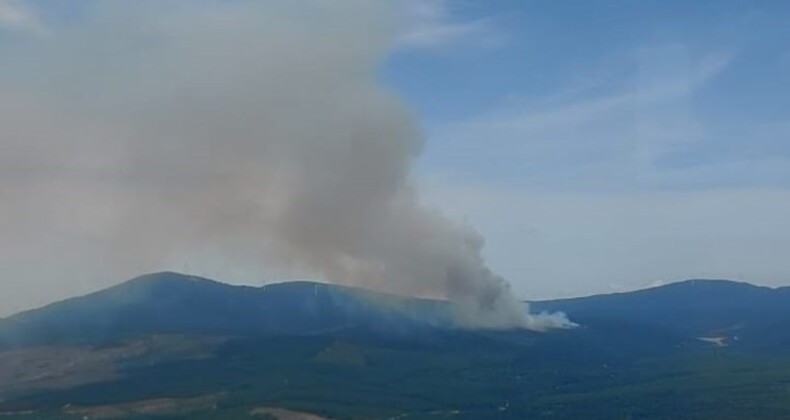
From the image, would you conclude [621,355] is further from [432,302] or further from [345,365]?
[345,365]

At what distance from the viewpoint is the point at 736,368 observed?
134125 mm

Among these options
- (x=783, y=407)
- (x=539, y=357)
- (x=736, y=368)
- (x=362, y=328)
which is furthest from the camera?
(x=362, y=328)

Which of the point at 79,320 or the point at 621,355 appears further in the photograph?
the point at 79,320

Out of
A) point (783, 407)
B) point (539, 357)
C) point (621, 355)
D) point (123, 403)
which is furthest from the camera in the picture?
point (621, 355)

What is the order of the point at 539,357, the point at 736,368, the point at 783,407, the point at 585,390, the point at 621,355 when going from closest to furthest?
the point at 783,407, the point at 585,390, the point at 736,368, the point at 539,357, the point at 621,355

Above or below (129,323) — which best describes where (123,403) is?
below

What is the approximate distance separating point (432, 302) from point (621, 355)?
115ft

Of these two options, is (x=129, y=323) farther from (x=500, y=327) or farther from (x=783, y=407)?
(x=783, y=407)

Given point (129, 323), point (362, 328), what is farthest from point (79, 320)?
point (362, 328)

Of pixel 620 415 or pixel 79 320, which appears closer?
pixel 620 415

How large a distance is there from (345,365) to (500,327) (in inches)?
1710

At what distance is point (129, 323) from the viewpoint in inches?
7293

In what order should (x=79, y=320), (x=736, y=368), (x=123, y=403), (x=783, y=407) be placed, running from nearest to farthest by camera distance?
(x=783, y=407) → (x=123, y=403) → (x=736, y=368) → (x=79, y=320)

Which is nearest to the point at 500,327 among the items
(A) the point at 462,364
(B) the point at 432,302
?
(B) the point at 432,302
